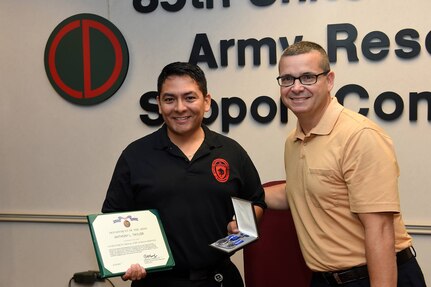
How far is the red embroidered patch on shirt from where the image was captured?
2.02 m

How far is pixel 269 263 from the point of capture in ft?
7.64

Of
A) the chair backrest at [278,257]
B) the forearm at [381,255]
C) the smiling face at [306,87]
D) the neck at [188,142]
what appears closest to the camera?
the forearm at [381,255]

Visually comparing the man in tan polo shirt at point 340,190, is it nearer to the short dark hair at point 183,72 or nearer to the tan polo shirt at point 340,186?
the tan polo shirt at point 340,186

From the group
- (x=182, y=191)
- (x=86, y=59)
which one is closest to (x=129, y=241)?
(x=182, y=191)

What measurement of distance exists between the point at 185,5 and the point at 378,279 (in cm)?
206

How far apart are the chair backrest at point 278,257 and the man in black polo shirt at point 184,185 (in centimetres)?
27

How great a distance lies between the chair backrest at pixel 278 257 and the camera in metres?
2.31

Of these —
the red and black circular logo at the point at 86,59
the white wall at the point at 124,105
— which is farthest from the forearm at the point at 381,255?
the red and black circular logo at the point at 86,59

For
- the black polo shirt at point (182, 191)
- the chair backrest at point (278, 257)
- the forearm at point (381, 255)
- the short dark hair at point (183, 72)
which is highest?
the short dark hair at point (183, 72)

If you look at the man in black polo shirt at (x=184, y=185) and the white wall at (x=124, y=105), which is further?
the white wall at (x=124, y=105)

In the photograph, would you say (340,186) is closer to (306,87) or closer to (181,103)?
(306,87)

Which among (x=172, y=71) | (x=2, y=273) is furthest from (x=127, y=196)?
(x=2, y=273)

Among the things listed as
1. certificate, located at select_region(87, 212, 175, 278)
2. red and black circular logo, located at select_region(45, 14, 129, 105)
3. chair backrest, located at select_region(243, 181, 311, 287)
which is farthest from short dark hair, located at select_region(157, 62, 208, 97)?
red and black circular logo, located at select_region(45, 14, 129, 105)

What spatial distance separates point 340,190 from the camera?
1803mm
